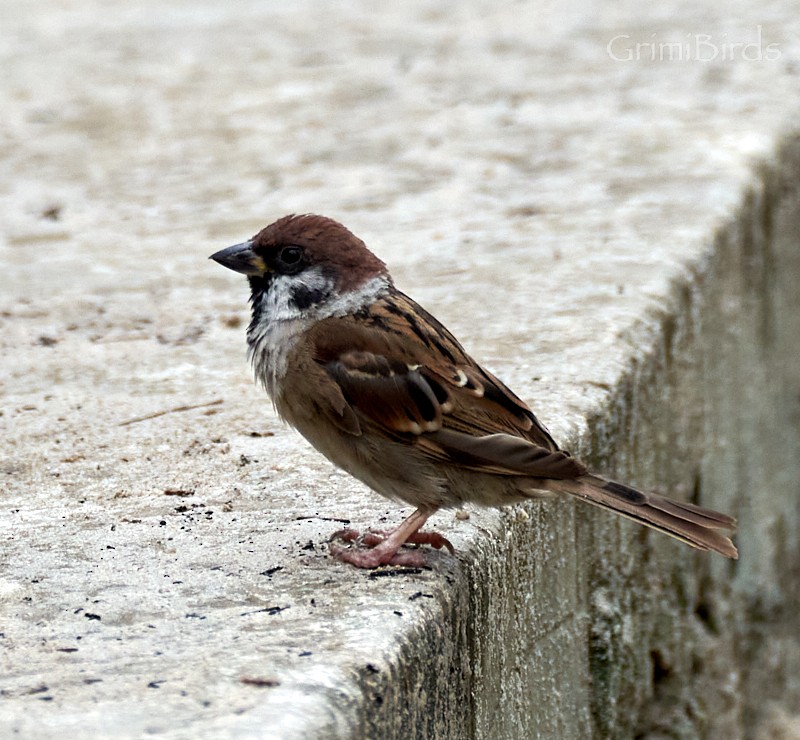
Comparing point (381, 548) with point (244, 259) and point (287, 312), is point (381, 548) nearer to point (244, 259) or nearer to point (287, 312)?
point (287, 312)

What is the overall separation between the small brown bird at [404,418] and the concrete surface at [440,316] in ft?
0.60

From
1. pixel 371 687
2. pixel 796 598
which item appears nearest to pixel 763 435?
pixel 796 598

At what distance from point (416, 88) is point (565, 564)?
4.59m

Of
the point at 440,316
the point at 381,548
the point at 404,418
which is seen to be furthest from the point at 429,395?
the point at 440,316

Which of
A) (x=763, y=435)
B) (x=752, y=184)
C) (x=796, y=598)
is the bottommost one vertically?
(x=796, y=598)

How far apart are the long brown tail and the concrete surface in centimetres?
31

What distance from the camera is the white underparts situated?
10.5 ft

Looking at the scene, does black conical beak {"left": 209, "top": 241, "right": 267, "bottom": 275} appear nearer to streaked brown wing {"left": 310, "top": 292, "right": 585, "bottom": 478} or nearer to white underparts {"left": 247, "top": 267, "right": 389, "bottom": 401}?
white underparts {"left": 247, "top": 267, "right": 389, "bottom": 401}

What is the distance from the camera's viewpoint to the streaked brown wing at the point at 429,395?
9.99 feet

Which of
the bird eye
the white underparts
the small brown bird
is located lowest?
the small brown bird

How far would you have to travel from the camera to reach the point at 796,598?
6.47 meters

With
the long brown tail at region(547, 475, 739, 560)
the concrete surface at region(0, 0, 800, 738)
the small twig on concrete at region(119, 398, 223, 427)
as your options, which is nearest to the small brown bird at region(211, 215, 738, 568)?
the long brown tail at region(547, 475, 739, 560)

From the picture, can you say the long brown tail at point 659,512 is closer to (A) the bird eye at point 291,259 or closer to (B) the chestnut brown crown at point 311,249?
(B) the chestnut brown crown at point 311,249

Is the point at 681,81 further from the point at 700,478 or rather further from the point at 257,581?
the point at 257,581
